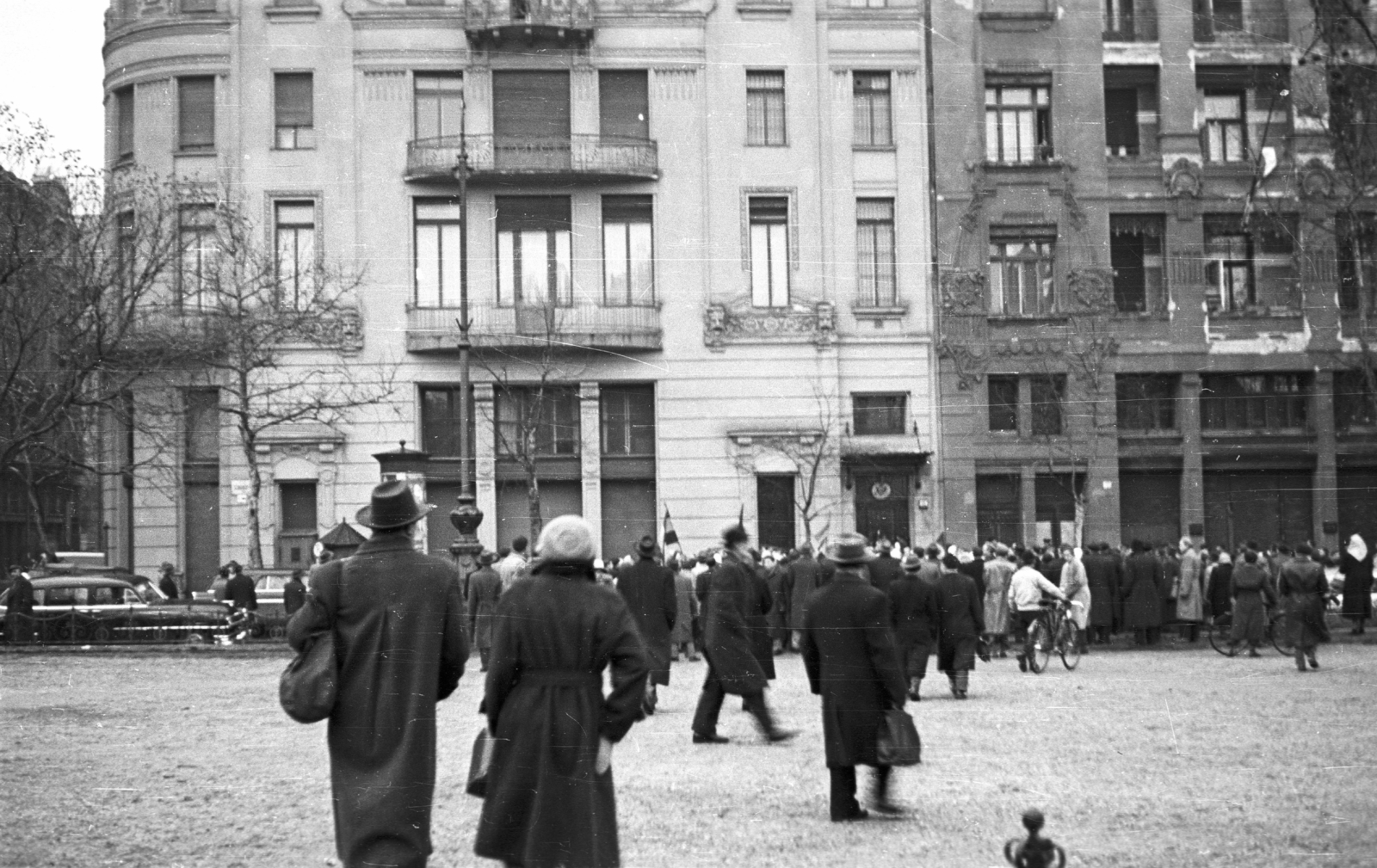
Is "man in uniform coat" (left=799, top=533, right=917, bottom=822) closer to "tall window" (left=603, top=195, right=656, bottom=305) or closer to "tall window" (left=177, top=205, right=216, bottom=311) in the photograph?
A: "tall window" (left=177, top=205, right=216, bottom=311)

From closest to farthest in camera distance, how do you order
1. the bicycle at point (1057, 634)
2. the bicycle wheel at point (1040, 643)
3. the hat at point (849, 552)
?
the hat at point (849, 552)
the bicycle wheel at point (1040, 643)
the bicycle at point (1057, 634)

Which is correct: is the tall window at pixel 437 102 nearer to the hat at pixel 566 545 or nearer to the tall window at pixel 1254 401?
the tall window at pixel 1254 401

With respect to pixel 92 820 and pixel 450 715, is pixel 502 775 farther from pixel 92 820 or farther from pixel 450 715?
pixel 450 715

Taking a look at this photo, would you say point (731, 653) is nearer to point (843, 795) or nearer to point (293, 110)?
point (843, 795)

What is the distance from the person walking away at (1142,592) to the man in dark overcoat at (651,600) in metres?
13.1

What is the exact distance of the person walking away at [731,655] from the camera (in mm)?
A: 15766

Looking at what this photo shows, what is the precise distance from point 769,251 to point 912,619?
955 inches

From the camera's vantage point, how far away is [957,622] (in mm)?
21141

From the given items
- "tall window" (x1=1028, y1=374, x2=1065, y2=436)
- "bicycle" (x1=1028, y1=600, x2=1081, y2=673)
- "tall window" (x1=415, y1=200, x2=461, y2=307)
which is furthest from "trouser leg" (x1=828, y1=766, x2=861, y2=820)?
"tall window" (x1=415, y1=200, x2=461, y2=307)

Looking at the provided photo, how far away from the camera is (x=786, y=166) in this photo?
143ft

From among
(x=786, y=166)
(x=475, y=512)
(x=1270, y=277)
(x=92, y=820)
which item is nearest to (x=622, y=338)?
(x=786, y=166)

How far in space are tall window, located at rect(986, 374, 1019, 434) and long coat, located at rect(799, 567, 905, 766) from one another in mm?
31992

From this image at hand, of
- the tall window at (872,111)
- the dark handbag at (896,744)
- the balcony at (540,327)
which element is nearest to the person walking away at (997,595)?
the balcony at (540,327)

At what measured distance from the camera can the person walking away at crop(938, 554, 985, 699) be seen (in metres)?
20.8
